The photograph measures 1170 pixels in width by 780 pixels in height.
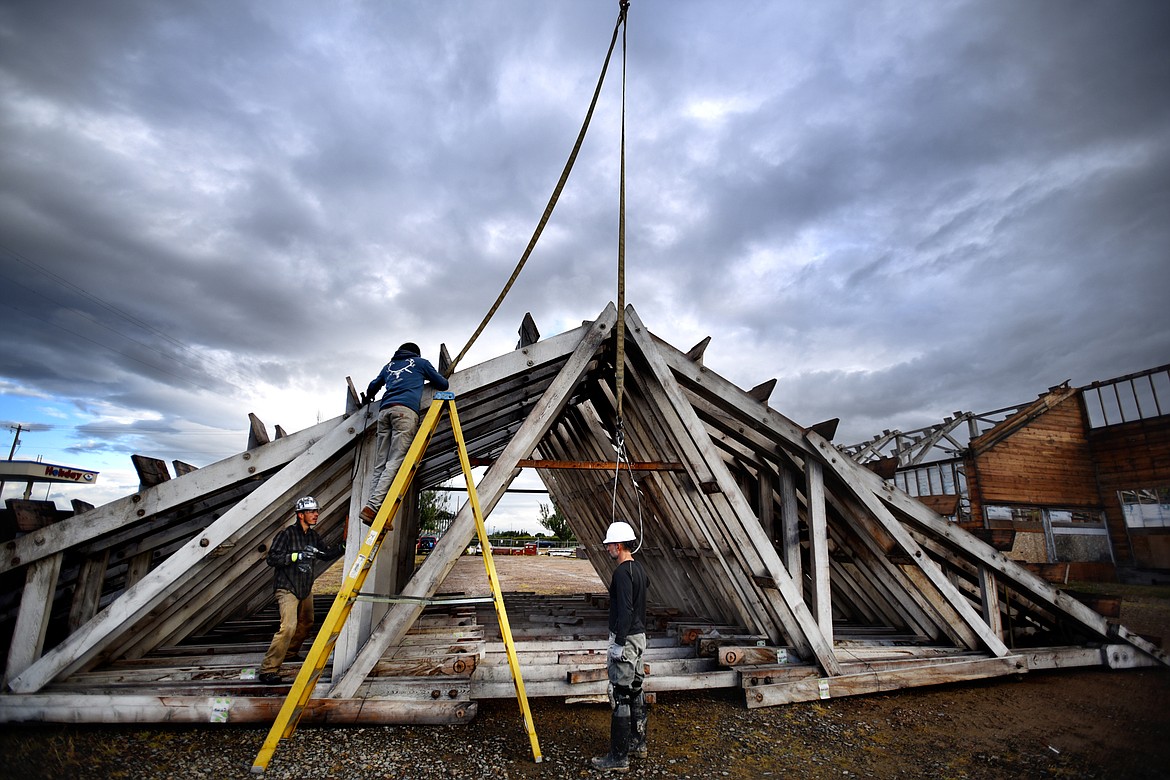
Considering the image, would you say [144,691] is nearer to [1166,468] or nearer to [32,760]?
[32,760]

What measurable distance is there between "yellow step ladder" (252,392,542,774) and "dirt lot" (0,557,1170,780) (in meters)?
0.26

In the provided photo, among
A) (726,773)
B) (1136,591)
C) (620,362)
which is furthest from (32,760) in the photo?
(1136,591)

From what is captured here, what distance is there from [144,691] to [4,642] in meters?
1.62

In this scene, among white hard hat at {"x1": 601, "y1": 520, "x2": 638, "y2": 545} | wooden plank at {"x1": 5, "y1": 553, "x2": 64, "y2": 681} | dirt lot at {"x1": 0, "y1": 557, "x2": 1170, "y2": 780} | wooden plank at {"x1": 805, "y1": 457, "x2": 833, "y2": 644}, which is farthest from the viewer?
wooden plank at {"x1": 805, "y1": 457, "x2": 833, "y2": 644}

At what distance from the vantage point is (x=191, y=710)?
3975mm

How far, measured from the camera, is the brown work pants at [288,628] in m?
4.66

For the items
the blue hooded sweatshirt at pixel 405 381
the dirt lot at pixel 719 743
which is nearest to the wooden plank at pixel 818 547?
the dirt lot at pixel 719 743

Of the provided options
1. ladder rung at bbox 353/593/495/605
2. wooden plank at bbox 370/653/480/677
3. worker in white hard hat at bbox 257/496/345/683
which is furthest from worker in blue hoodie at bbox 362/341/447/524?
wooden plank at bbox 370/653/480/677

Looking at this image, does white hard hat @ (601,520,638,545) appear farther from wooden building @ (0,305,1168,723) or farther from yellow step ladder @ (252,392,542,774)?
yellow step ladder @ (252,392,542,774)

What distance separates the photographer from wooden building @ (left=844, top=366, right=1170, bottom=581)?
15102mm

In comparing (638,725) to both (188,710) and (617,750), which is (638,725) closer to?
(617,750)

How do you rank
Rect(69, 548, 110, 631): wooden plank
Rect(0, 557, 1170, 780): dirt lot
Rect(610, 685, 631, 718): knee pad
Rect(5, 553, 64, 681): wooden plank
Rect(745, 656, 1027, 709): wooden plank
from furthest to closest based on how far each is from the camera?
1. Rect(745, 656, 1027, 709): wooden plank
2. Rect(69, 548, 110, 631): wooden plank
3. Rect(5, 553, 64, 681): wooden plank
4. Rect(610, 685, 631, 718): knee pad
5. Rect(0, 557, 1170, 780): dirt lot

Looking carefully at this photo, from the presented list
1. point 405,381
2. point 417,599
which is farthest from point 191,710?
point 405,381

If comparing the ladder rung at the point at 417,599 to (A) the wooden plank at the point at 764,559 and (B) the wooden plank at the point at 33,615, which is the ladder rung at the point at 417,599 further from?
(B) the wooden plank at the point at 33,615
